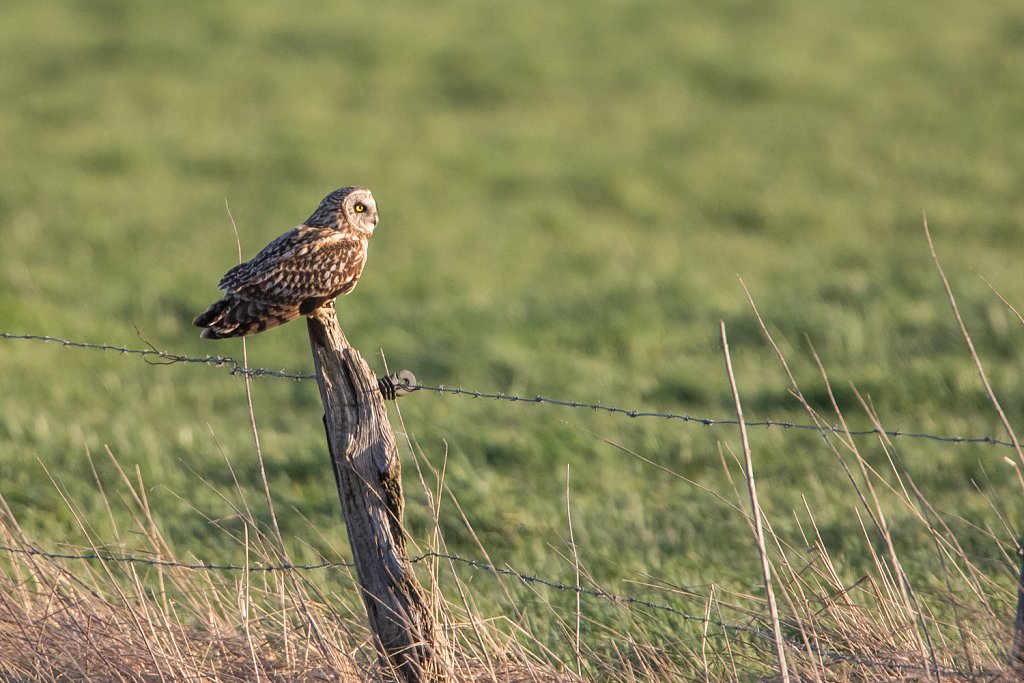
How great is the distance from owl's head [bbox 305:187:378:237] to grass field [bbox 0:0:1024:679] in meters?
1.11

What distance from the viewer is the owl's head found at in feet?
14.4

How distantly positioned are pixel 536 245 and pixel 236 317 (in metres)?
10.2

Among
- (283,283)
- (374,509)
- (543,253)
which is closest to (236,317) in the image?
(283,283)

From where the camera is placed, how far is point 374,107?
763 inches

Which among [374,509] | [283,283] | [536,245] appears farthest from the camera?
[536,245]

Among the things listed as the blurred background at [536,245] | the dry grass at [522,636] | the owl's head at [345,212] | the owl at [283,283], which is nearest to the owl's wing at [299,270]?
the owl at [283,283]

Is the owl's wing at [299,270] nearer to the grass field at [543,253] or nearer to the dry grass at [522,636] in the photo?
the dry grass at [522,636]

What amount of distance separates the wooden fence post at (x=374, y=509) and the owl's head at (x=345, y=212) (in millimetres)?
840

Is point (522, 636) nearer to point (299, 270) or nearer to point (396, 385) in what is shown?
point (396, 385)

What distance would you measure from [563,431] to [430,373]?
89.3 inches

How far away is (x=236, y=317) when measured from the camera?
404 centimetres

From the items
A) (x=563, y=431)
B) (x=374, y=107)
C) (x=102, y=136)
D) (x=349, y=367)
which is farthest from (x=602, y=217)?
(x=349, y=367)

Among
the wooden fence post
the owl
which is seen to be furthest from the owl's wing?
the wooden fence post

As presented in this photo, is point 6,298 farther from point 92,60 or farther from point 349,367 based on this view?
point 92,60
